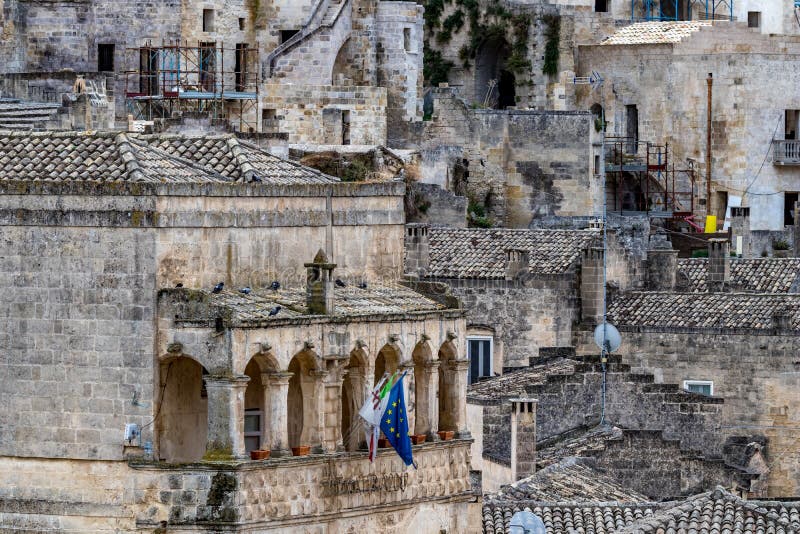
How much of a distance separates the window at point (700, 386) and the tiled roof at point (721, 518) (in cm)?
1971

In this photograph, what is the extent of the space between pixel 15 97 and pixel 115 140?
93.0 feet

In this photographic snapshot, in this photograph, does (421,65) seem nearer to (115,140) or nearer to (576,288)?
(576,288)

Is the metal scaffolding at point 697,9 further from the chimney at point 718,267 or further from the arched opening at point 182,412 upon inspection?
the arched opening at point 182,412

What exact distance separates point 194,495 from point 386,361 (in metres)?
5.08

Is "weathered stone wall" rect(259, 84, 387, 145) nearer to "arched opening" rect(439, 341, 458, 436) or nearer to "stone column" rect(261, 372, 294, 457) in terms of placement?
"arched opening" rect(439, 341, 458, 436)

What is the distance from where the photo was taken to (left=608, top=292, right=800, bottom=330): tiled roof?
73.8 meters

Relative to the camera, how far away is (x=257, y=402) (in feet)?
169

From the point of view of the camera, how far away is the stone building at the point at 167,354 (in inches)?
1961

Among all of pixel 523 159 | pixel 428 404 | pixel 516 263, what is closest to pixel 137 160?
pixel 428 404

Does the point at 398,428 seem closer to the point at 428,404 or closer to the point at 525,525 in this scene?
the point at 428,404

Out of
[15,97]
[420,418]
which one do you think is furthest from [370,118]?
[420,418]

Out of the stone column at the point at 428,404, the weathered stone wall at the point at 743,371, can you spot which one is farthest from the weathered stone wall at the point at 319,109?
the stone column at the point at 428,404

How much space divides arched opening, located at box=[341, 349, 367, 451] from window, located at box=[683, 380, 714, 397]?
21.6 m

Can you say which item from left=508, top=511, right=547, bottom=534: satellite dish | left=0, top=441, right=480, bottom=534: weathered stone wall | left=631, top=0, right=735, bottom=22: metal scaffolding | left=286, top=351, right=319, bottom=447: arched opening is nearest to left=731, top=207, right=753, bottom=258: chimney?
left=631, top=0, right=735, bottom=22: metal scaffolding
